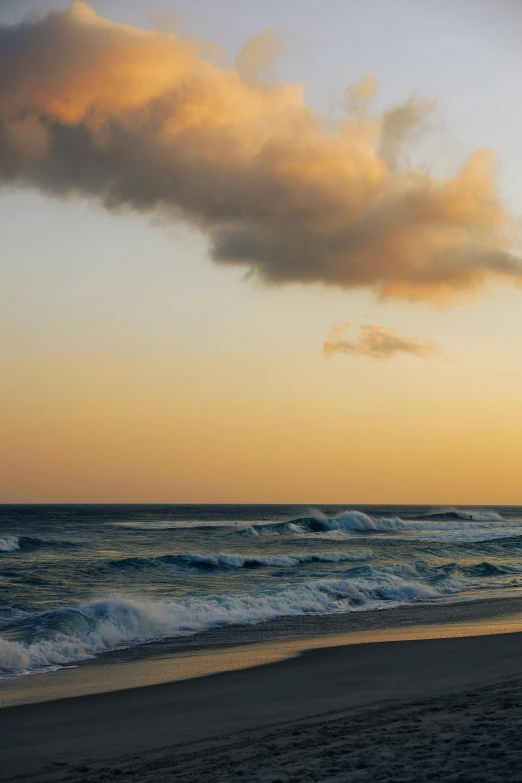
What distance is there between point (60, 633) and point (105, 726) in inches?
241

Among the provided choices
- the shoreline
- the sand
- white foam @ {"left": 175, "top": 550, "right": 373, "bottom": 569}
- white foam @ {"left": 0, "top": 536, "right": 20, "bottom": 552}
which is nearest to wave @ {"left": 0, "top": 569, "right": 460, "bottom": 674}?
the shoreline

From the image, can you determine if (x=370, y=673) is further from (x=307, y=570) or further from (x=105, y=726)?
(x=307, y=570)

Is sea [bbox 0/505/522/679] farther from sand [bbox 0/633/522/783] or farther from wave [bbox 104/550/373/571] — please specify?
sand [bbox 0/633/522/783]

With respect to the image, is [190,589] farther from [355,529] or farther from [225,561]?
[355,529]

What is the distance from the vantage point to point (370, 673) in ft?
36.1

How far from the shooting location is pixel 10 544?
3844 centimetres

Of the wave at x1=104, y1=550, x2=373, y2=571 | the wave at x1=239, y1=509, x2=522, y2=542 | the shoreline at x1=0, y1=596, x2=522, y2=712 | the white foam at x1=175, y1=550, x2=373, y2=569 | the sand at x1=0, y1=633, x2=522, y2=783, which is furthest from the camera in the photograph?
the wave at x1=239, y1=509, x2=522, y2=542

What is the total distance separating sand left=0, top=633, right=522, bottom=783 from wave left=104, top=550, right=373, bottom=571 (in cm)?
1812

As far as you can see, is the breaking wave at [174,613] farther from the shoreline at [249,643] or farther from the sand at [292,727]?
the sand at [292,727]

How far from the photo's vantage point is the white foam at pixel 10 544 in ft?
122

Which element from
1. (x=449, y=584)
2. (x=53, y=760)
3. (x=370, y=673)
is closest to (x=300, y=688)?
(x=370, y=673)

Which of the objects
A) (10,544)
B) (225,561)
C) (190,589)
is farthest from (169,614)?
(10,544)

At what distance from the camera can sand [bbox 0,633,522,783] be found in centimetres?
630

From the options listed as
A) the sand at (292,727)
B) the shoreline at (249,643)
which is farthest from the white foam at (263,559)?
the sand at (292,727)
